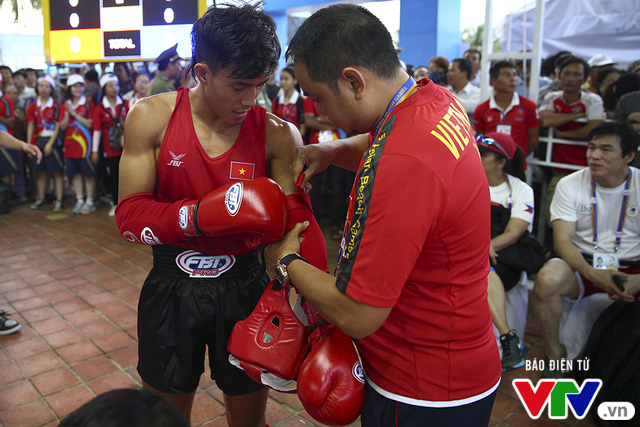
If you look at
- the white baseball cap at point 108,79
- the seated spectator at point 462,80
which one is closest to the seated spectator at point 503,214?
the seated spectator at point 462,80

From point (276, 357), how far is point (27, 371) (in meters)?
2.30

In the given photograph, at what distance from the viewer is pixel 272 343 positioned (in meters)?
1.46

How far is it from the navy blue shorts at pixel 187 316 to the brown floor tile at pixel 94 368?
1.32m

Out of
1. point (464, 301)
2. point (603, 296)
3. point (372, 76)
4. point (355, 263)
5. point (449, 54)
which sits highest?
point (449, 54)

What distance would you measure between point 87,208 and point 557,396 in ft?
20.1

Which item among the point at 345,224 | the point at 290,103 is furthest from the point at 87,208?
the point at 345,224

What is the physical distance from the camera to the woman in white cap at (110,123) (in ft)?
21.0

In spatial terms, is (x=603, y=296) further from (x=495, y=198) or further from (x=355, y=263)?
(x=355, y=263)

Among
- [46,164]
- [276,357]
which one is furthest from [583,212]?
[46,164]

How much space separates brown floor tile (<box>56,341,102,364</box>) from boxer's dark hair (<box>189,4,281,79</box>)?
231 cm

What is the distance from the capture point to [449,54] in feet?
34.3

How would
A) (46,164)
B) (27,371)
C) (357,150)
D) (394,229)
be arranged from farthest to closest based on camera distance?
(46,164)
(27,371)
(357,150)
(394,229)

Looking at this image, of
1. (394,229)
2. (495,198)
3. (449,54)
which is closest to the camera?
(394,229)

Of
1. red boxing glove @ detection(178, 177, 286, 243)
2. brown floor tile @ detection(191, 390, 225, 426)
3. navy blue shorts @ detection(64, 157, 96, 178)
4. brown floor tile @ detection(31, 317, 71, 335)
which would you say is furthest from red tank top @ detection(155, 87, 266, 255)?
navy blue shorts @ detection(64, 157, 96, 178)
